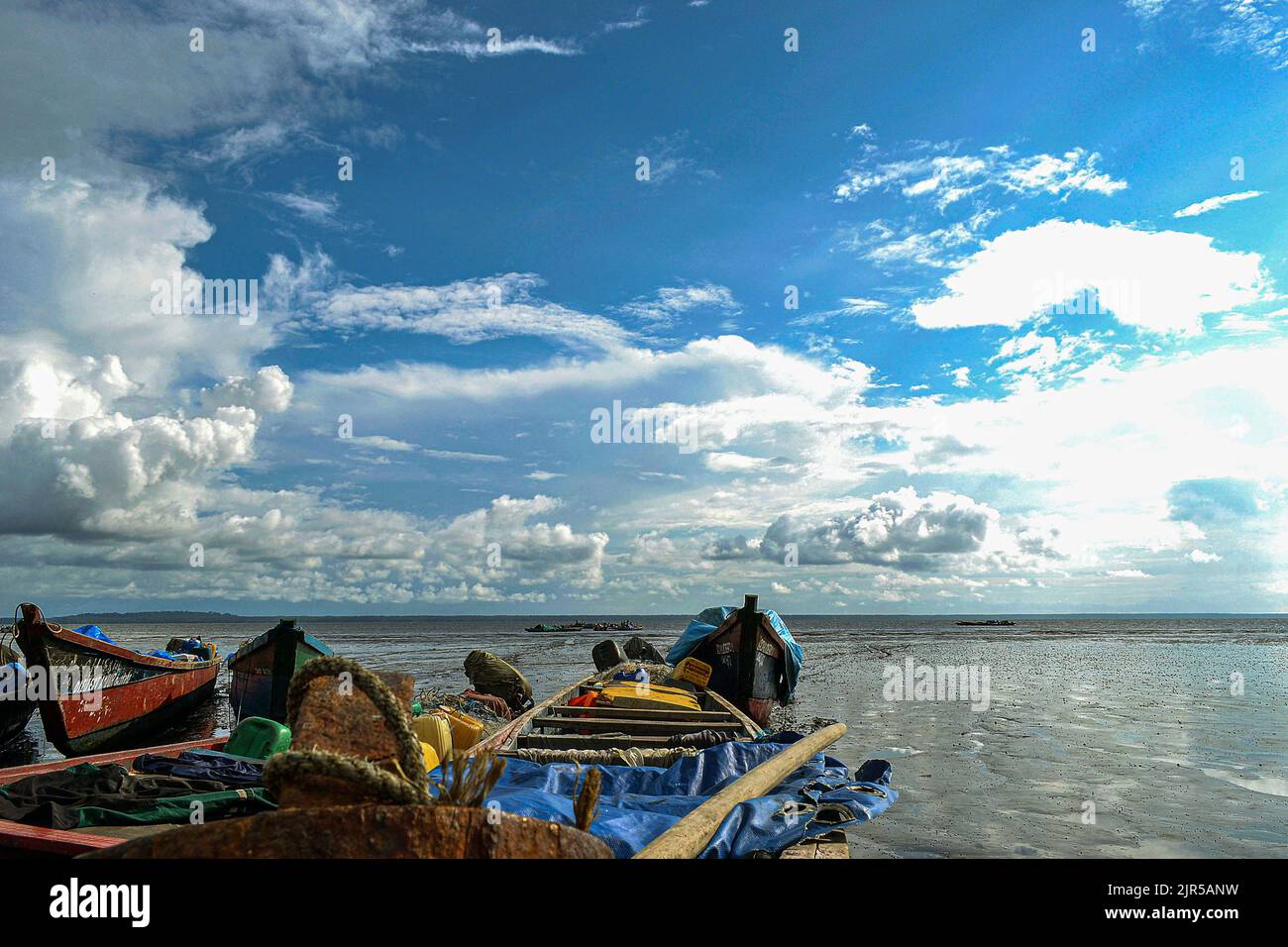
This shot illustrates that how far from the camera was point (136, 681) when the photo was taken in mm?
16859

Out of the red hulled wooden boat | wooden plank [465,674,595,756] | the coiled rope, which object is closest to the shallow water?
the red hulled wooden boat

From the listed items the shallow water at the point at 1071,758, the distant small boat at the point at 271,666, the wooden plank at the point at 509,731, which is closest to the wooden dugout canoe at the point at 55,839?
the wooden plank at the point at 509,731

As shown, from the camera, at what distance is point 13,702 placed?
16.7 metres

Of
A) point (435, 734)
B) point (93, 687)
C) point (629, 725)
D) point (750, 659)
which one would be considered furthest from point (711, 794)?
point (93, 687)

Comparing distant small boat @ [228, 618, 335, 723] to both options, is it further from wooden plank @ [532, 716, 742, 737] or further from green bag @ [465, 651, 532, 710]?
wooden plank @ [532, 716, 742, 737]

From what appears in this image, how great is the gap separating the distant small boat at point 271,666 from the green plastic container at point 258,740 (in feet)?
25.5

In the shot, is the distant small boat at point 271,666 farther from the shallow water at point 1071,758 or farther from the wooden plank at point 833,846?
the wooden plank at point 833,846

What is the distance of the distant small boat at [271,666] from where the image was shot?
51.9 ft

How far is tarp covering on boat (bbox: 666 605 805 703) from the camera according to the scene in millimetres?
17469

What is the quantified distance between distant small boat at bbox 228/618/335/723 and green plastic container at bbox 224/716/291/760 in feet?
25.5

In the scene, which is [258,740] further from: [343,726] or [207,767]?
[343,726]

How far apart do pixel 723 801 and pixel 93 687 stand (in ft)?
48.7
